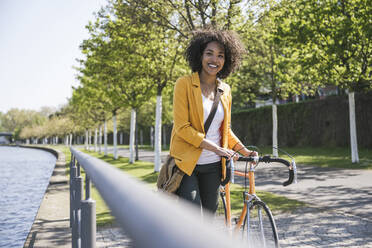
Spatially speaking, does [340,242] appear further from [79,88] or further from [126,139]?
[126,139]

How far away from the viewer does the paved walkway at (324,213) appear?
17.1 ft

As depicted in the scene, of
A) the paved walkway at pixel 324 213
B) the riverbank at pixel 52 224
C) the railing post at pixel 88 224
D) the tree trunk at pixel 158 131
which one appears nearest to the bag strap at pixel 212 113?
the paved walkway at pixel 324 213

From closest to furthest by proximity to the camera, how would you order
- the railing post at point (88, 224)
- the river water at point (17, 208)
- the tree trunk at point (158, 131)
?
the railing post at point (88, 224)
the river water at point (17, 208)
the tree trunk at point (158, 131)

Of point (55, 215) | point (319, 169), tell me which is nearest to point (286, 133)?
point (319, 169)

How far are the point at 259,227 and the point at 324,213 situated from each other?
4.33 meters

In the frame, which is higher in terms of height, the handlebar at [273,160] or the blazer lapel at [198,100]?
the blazer lapel at [198,100]

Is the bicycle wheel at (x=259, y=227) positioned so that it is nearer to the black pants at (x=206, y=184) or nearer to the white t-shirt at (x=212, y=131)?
the black pants at (x=206, y=184)

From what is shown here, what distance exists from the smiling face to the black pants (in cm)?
82

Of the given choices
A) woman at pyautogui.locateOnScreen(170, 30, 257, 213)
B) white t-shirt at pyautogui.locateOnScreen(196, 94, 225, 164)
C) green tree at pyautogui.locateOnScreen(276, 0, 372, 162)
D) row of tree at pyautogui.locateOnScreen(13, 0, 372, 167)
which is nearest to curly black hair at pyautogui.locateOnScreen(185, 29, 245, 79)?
woman at pyautogui.locateOnScreen(170, 30, 257, 213)

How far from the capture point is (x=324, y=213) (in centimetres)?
712

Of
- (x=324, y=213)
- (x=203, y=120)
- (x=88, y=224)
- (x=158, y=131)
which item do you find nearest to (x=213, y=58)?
(x=203, y=120)

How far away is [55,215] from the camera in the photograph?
22.9 feet

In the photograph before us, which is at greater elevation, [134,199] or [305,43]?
[305,43]

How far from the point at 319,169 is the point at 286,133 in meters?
14.6
